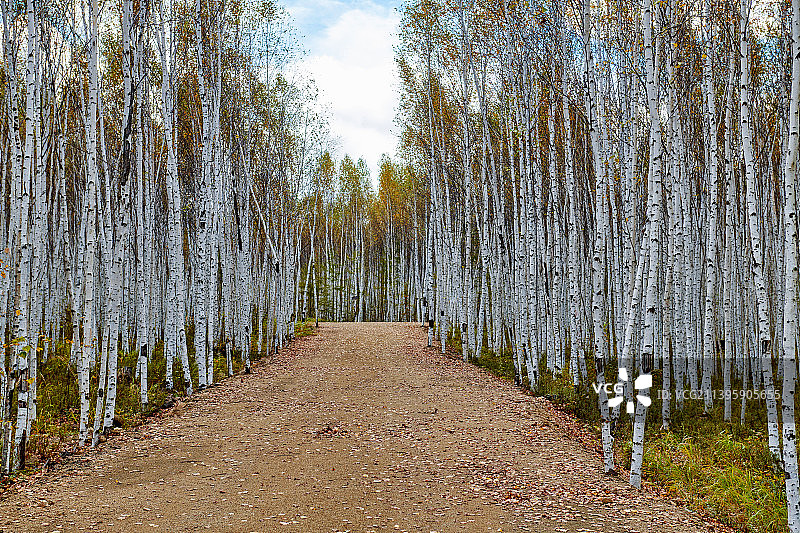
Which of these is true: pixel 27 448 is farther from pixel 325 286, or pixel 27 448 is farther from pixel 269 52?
pixel 325 286

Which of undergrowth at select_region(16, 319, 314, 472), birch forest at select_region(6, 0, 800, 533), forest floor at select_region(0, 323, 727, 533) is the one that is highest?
birch forest at select_region(6, 0, 800, 533)

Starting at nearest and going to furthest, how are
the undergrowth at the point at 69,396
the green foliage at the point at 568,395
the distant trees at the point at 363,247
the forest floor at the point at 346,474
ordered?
the forest floor at the point at 346,474, the undergrowth at the point at 69,396, the green foliage at the point at 568,395, the distant trees at the point at 363,247

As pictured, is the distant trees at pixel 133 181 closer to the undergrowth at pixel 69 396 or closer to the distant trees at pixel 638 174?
the undergrowth at pixel 69 396

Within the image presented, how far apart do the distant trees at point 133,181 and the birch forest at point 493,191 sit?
7 cm

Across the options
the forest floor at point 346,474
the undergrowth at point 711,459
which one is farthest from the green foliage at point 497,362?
the undergrowth at point 711,459

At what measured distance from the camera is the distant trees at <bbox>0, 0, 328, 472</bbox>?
272 inches

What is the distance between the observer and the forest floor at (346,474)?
204 inches

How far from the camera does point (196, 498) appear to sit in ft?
18.6

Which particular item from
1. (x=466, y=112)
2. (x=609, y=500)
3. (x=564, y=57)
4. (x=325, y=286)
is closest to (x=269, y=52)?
(x=466, y=112)

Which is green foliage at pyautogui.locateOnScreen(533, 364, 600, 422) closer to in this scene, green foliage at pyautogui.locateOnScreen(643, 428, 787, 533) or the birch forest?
the birch forest

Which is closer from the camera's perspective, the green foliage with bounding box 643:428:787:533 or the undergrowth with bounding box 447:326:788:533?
the green foliage with bounding box 643:428:787:533

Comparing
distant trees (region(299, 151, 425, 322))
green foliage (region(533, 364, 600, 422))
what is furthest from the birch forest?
distant trees (region(299, 151, 425, 322))

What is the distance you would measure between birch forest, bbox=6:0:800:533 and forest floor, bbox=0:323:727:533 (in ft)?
2.27

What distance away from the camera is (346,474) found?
6.51m
